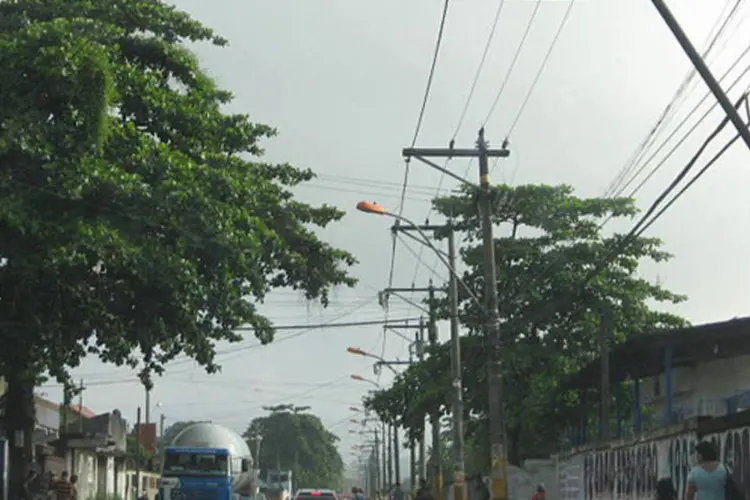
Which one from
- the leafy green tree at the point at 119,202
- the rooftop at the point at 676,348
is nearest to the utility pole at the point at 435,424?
the rooftop at the point at 676,348

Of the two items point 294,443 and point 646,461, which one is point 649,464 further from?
point 294,443

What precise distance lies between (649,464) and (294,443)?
13000 centimetres

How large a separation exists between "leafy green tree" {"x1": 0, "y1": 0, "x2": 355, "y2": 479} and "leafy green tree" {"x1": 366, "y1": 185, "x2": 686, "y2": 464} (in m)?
10.1

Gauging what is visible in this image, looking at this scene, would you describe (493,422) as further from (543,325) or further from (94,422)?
(94,422)

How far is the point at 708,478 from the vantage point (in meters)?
11.4

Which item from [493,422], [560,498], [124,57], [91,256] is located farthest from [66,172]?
[560,498]

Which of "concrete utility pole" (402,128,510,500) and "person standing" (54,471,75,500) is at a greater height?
"concrete utility pole" (402,128,510,500)

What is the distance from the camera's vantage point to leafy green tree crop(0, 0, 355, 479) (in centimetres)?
2002

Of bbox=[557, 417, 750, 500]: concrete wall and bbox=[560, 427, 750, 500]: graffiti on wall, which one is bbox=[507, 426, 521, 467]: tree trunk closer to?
bbox=[557, 417, 750, 500]: concrete wall

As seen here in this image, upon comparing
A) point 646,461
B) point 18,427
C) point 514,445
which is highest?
point 18,427

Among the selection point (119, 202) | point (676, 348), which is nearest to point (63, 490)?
point (119, 202)

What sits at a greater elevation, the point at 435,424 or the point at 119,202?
the point at 119,202

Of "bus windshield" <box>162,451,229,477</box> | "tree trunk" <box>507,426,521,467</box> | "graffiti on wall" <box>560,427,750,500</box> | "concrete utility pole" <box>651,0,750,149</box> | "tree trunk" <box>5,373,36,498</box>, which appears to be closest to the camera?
"concrete utility pole" <box>651,0,750,149</box>

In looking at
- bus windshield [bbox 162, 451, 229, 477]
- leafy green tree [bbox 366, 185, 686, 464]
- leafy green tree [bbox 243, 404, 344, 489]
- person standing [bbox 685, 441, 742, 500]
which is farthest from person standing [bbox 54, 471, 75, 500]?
leafy green tree [bbox 243, 404, 344, 489]
